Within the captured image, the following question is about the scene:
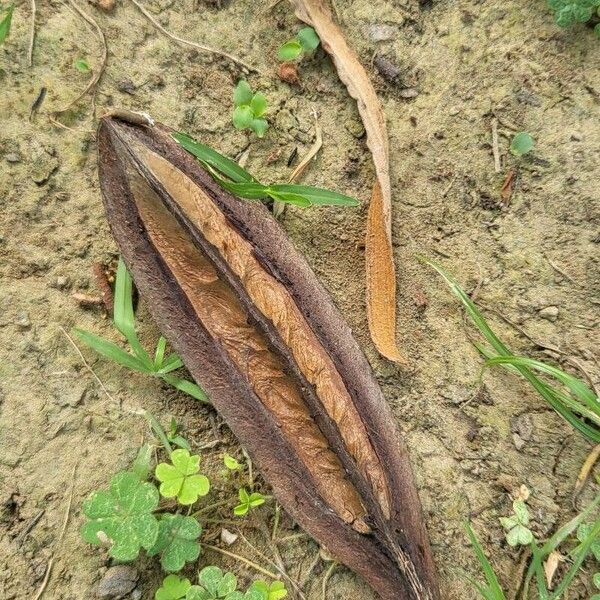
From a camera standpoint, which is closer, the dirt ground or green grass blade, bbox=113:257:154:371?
the dirt ground

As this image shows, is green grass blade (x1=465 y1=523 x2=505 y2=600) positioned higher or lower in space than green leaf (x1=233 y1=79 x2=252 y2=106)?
lower

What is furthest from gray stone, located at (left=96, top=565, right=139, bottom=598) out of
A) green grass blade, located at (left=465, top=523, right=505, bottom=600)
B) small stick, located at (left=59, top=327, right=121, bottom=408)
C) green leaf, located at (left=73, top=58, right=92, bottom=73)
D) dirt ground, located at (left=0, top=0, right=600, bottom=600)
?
green leaf, located at (left=73, top=58, right=92, bottom=73)

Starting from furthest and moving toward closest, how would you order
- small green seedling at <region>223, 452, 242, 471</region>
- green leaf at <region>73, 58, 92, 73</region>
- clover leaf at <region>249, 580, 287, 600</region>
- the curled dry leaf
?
green leaf at <region>73, 58, 92, 73</region>
the curled dry leaf
small green seedling at <region>223, 452, 242, 471</region>
clover leaf at <region>249, 580, 287, 600</region>

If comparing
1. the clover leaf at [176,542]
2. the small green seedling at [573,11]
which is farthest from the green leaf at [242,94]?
the clover leaf at [176,542]

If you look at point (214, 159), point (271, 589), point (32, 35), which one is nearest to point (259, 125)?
point (214, 159)

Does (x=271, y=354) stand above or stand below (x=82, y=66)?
below

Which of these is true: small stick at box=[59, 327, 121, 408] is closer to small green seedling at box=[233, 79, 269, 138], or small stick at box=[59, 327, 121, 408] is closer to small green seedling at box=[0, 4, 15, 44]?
small green seedling at box=[233, 79, 269, 138]

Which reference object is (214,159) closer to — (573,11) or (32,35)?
(32,35)

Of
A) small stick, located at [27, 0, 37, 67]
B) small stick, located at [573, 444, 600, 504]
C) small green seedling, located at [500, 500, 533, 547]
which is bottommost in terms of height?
small green seedling, located at [500, 500, 533, 547]
